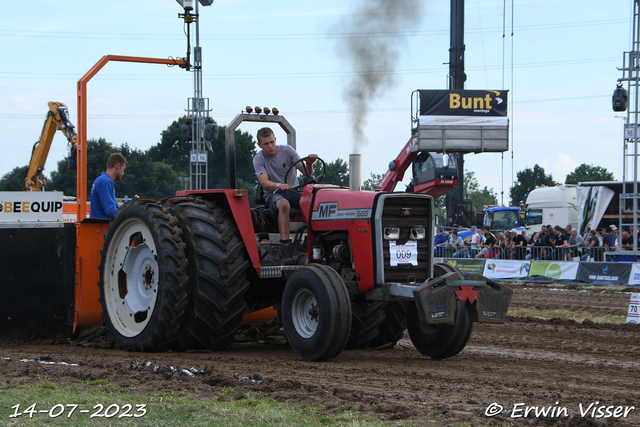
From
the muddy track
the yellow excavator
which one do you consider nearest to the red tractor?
the muddy track

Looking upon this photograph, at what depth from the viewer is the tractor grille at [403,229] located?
650 cm

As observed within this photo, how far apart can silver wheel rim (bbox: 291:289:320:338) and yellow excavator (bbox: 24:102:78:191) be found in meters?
20.3

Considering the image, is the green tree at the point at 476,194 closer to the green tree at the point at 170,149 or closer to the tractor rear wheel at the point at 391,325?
the green tree at the point at 170,149

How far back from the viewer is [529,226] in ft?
106

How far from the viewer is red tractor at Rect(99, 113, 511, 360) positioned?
20.7 ft

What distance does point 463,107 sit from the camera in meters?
31.2

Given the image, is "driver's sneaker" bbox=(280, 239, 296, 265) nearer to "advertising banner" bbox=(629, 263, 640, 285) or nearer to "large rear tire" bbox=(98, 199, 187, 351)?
"large rear tire" bbox=(98, 199, 187, 351)

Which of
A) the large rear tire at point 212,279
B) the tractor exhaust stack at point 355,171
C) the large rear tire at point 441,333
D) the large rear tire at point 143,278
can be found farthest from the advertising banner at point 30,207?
the large rear tire at point 441,333

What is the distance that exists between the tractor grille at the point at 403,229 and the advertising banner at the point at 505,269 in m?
13.6

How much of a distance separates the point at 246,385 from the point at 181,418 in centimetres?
101

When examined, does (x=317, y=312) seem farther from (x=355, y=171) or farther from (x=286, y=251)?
(x=355, y=171)

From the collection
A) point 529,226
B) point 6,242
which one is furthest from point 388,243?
point 529,226

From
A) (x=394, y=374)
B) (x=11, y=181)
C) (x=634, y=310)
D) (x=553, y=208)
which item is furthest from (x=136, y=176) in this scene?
(x=394, y=374)

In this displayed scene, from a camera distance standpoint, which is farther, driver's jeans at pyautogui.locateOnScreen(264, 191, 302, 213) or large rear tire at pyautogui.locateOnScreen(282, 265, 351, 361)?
driver's jeans at pyautogui.locateOnScreen(264, 191, 302, 213)
